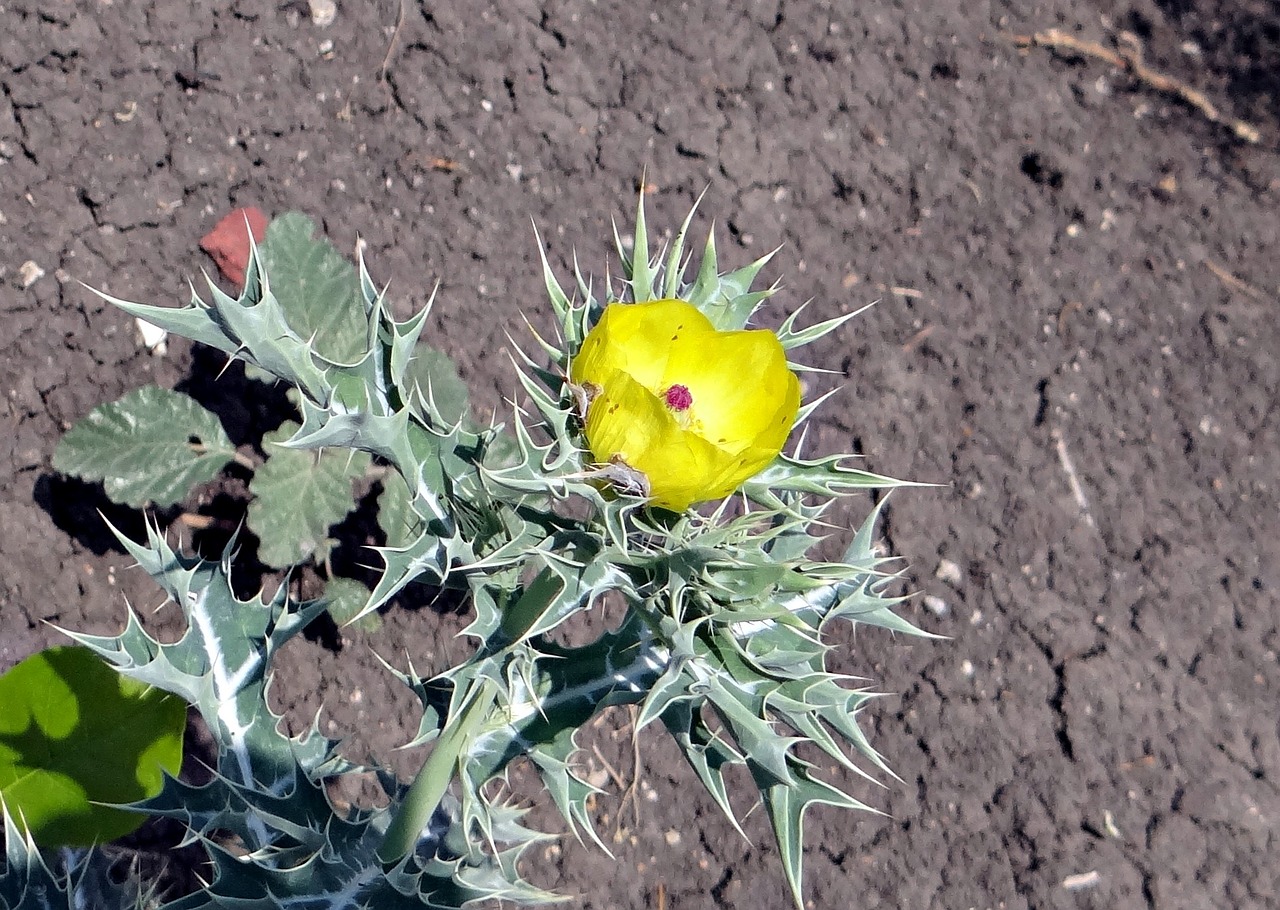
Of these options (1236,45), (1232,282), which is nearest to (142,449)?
(1232,282)

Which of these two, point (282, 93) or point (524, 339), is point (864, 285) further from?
point (282, 93)

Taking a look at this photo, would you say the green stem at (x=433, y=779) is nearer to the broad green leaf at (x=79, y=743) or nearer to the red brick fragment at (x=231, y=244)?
the broad green leaf at (x=79, y=743)

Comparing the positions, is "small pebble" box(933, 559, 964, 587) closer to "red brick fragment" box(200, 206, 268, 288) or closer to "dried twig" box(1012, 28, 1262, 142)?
"dried twig" box(1012, 28, 1262, 142)

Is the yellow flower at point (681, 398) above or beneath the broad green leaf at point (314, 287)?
above

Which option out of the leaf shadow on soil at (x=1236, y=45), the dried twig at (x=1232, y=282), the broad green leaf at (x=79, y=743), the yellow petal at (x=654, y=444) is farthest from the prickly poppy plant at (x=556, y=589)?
the leaf shadow on soil at (x=1236, y=45)

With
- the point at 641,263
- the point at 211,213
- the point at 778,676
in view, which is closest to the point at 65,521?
the point at 211,213
